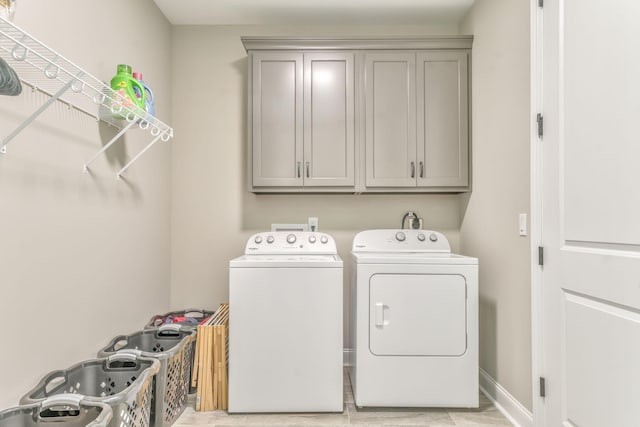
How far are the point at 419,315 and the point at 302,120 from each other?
1.51 m

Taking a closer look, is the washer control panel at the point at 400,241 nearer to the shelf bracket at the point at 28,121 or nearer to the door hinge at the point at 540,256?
the door hinge at the point at 540,256

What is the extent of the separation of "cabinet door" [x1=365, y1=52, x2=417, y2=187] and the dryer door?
2.67 ft

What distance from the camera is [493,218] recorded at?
2.39 meters

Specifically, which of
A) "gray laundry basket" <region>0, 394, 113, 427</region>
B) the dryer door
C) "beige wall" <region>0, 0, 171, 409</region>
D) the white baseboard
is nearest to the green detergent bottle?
"beige wall" <region>0, 0, 171, 409</region>

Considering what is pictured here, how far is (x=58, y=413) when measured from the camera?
135 centimetres

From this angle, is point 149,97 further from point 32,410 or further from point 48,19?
point 32,410

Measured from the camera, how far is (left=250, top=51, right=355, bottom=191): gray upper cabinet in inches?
107

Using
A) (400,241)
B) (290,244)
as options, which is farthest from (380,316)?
(290,244)

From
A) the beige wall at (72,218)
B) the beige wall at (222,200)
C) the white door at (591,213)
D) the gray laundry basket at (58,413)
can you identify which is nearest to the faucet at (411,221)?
the beige wall at (222,200)

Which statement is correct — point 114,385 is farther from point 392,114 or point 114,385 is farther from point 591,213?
point 392,114

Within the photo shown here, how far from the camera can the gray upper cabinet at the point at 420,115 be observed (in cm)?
272

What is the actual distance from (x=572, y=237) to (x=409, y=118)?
1.42 meters

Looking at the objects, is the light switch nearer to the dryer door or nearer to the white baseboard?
the dryer door

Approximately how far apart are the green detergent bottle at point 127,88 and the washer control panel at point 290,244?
3.75ft
